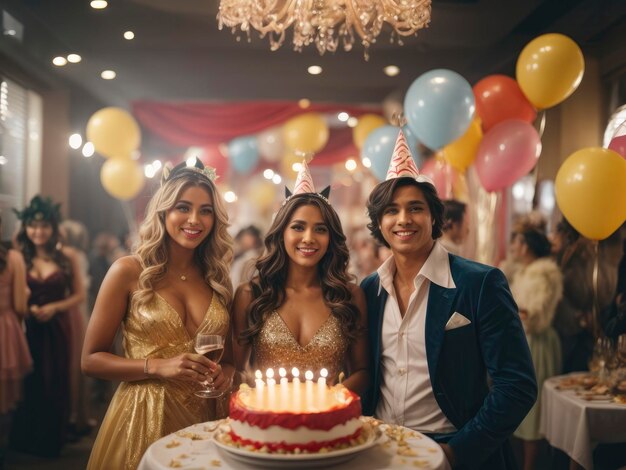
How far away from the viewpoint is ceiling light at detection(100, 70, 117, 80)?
6.17 meters

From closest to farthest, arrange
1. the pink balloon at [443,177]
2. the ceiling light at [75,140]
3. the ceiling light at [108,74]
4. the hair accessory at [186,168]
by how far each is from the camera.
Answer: the hair accessory at [186,168] < the pink balloon at [443,177] < the ceiling light at [75,140] < the ceiling light at [108,74]

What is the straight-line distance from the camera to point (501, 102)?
4.78 metres

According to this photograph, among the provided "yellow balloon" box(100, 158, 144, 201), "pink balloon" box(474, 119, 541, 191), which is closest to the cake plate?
"pink balloon" box(474, 119, 541, 191)

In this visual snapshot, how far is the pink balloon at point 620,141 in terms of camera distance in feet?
12.1

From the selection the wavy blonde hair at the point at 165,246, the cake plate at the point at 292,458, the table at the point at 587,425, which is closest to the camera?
the cake plate at the point at 292,458

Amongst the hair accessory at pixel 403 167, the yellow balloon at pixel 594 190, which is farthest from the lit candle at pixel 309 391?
the yellow balloon at pixel 594 190

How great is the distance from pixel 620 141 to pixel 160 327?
269 cm

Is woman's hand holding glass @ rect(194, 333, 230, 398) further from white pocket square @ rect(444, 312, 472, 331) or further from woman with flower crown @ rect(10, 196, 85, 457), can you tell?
woman with flower crown @ rect(10, 196, 85, 457)

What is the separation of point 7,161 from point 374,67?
344 centimetres

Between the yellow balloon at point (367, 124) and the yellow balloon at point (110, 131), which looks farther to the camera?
the yellow balloon at point (367, 124)

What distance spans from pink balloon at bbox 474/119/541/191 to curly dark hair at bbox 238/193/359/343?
2215mm

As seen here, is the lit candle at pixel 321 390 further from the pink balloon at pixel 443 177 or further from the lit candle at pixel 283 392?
the pink balloon at pixel 443 177

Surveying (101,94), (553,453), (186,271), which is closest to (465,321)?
(186,271)

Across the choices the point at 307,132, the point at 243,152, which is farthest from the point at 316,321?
the point at 243,152
